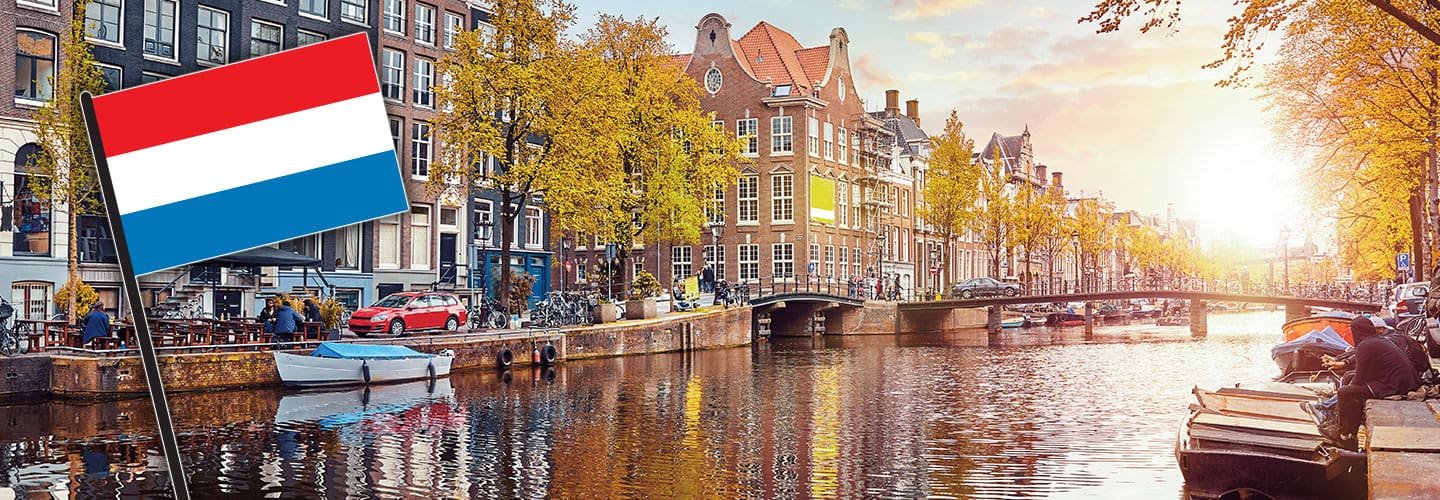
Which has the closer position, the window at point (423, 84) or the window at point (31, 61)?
the window at point (31, 61)

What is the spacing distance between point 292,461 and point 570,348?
23.2 meters

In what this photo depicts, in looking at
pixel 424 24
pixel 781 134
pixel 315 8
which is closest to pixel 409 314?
pixel 315 8

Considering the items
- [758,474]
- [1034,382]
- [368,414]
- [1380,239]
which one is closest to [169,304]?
[368,414]

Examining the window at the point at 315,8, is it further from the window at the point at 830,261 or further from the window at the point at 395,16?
the window at the point at 830,261

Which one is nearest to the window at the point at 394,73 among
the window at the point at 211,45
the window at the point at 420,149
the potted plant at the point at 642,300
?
the window at the point at 420,149

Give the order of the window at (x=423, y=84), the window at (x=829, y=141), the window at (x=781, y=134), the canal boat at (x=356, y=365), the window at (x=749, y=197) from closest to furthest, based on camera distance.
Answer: the canal boat at (x=356, y=365) < the window at (x=423, y=84) < the window at (x=781, y=134) < the window at (x=749, y=197) < the window at (x=829, y=141)

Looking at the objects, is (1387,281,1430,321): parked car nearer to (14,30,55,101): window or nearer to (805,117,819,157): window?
(14,30,55,101): window

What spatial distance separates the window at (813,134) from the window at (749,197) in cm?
401

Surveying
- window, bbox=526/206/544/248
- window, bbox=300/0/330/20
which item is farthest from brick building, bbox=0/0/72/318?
window, bbox=526/206/544/248

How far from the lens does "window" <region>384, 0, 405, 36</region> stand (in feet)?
155

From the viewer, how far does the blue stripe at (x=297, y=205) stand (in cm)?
262

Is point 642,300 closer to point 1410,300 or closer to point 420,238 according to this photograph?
point 420,238

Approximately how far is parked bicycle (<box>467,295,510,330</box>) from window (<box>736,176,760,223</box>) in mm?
36756

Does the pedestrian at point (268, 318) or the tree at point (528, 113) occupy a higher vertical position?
the tree at point (528, 113)
